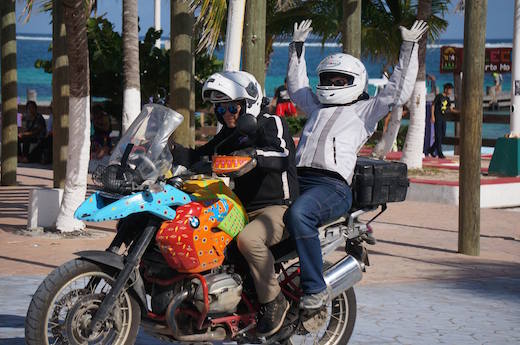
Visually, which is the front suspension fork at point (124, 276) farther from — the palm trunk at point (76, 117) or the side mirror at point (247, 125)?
the palm trunk at point (76, 117)

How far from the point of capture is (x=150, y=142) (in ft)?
19.7

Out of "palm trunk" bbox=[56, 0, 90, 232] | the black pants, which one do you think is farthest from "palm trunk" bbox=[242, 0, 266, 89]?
the black pants

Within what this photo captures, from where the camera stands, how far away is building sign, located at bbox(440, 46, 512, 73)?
1059 inches

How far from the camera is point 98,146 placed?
72.9ft

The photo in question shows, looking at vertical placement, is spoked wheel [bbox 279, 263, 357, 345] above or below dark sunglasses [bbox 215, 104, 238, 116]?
below

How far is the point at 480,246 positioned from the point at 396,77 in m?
5.96

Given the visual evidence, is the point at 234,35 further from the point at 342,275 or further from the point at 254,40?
the point at 342,275

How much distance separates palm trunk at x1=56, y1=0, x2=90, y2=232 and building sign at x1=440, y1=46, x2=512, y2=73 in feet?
54.2

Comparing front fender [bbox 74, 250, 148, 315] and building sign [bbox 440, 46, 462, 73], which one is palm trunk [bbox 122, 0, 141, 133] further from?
building sign [bbox 440, 46, 462, 73]

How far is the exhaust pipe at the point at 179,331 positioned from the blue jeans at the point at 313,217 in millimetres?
601

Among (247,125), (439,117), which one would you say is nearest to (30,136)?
(439,117)

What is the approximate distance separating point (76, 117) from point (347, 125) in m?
5.57

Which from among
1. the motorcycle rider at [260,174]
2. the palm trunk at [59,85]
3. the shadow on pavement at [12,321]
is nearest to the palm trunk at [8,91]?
the palm trunk at [59,85]

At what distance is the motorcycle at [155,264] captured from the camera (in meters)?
5.77
